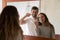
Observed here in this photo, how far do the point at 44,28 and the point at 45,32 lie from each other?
0.15ft

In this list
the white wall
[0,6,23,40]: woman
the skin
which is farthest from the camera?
the skin

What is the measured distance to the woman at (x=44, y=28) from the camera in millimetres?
1505

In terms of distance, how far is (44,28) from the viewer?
5.02 ft

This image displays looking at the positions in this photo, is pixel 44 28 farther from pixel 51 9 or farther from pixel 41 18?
pixel 51 9

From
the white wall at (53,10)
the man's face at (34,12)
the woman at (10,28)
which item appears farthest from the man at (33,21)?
the woman at (10,28)

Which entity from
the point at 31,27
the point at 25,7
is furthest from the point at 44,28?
the point at 25,7

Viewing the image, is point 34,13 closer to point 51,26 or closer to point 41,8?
point 41,8

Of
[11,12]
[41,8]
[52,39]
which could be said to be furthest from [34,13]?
[11,12]

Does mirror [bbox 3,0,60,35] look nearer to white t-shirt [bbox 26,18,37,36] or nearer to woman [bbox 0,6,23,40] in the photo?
white t-shirt [bbox 26,18,37,36]

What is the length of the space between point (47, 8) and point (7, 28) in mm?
627

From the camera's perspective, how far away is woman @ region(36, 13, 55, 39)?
150 cm

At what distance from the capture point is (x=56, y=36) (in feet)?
4.79

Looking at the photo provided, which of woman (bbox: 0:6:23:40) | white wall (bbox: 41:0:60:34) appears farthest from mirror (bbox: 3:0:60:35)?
woman (bbox: 0:6:23:40)

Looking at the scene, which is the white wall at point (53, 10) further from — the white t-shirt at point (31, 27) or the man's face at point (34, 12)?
the white t-shirt at point (31, 27)
